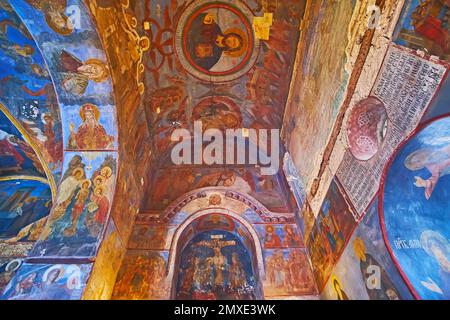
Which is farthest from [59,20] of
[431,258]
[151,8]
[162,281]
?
[431,258]

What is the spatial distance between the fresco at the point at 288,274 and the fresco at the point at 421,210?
324 centimetres

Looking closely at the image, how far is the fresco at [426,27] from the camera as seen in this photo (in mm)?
3672

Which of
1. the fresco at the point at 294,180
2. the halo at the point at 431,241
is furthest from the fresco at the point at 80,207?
the halo at the point at 431,241

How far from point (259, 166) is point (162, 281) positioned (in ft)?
17.3

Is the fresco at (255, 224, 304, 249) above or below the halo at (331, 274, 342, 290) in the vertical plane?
below

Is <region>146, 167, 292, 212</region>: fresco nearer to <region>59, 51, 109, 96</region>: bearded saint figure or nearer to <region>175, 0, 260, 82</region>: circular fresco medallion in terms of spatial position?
<region>175, 0, 260, 82</region>: circular fresco medallion

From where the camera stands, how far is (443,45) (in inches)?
145

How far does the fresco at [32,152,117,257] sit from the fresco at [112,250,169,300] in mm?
1500

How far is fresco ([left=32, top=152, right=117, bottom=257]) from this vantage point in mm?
6441

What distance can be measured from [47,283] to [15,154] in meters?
4.86

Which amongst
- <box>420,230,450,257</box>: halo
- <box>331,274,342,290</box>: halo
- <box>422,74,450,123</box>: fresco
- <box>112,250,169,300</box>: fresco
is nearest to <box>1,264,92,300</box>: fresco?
<box>112,250,169,300</box>: fresco

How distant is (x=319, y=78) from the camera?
7.20 meters

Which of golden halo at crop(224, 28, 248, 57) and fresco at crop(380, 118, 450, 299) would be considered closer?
fresco at crop(380, 118, 450, 299)

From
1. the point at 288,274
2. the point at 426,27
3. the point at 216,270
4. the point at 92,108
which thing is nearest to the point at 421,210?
the point at 426,27
